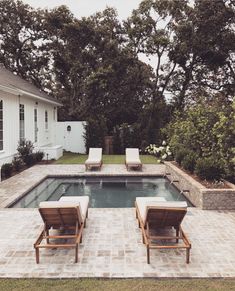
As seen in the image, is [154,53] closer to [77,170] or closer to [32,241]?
[77,170]

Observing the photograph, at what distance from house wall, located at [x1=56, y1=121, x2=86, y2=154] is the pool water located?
1019 centimetres

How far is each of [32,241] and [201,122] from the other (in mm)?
9064

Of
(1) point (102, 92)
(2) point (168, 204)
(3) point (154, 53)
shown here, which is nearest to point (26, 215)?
(2) point (168, 204)

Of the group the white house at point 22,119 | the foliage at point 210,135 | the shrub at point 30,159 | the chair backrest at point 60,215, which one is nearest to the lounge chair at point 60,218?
the chair backrest at point 60,215

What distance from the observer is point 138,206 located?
24.5 feet

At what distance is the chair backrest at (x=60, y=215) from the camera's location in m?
5.65

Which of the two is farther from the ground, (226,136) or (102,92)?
(102,92)

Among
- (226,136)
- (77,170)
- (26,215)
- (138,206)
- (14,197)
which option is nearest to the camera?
(138,206)

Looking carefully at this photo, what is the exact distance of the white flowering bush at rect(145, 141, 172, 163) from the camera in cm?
1775

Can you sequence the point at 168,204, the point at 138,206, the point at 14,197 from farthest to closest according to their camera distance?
the point at 14,197 < the point at 138,206 < the point at 168,204

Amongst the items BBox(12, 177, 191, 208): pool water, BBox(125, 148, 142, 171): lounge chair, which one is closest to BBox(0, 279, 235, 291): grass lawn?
BBox(12, 177, 191, 208): pool water

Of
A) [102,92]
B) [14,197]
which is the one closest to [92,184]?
[14,197]

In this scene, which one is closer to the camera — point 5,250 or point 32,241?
point 5,250

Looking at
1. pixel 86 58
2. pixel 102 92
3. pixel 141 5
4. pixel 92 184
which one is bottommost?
pixel 92 184
